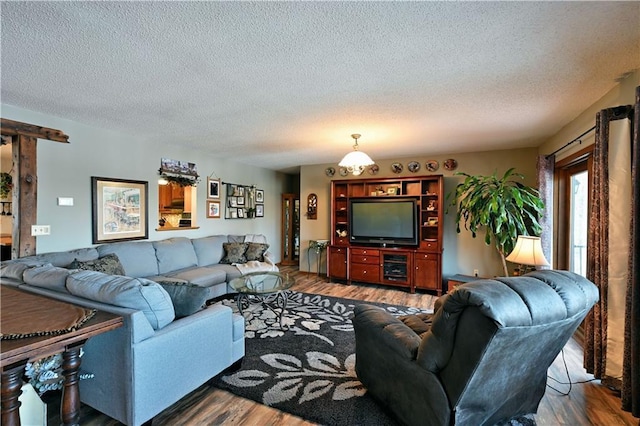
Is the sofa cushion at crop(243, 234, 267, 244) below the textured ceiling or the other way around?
below

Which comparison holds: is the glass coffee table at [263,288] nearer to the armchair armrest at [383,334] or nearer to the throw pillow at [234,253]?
the throw pillow at [234,253]

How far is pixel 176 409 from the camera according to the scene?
80.0 inches

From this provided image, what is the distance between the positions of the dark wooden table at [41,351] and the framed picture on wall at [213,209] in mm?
3810

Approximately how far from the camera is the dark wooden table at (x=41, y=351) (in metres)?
1.25

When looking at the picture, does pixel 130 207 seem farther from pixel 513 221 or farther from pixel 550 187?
pixel 550 187

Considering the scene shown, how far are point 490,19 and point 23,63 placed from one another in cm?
320

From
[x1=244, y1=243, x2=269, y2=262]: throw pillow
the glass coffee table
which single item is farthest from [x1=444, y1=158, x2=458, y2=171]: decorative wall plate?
[x1=244, y1=243, x2=269, y2=262]: throw pillow

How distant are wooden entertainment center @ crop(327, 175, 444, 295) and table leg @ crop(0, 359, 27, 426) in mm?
4764

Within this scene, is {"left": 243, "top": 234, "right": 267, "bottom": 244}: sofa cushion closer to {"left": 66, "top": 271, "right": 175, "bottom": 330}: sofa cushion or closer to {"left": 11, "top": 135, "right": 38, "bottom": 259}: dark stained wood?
{"left": 11, "top": 135, "right": 38, "bottom": 259}: dark stained wood

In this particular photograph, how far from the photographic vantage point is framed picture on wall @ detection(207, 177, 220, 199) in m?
5.66

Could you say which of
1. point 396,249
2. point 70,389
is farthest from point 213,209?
point 70,389

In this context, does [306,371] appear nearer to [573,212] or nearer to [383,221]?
[383,221]

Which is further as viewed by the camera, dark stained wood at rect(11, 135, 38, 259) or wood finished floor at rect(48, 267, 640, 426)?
dark stained wood at rect(11, 135, 38, 259)

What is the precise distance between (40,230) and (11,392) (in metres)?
2.83
